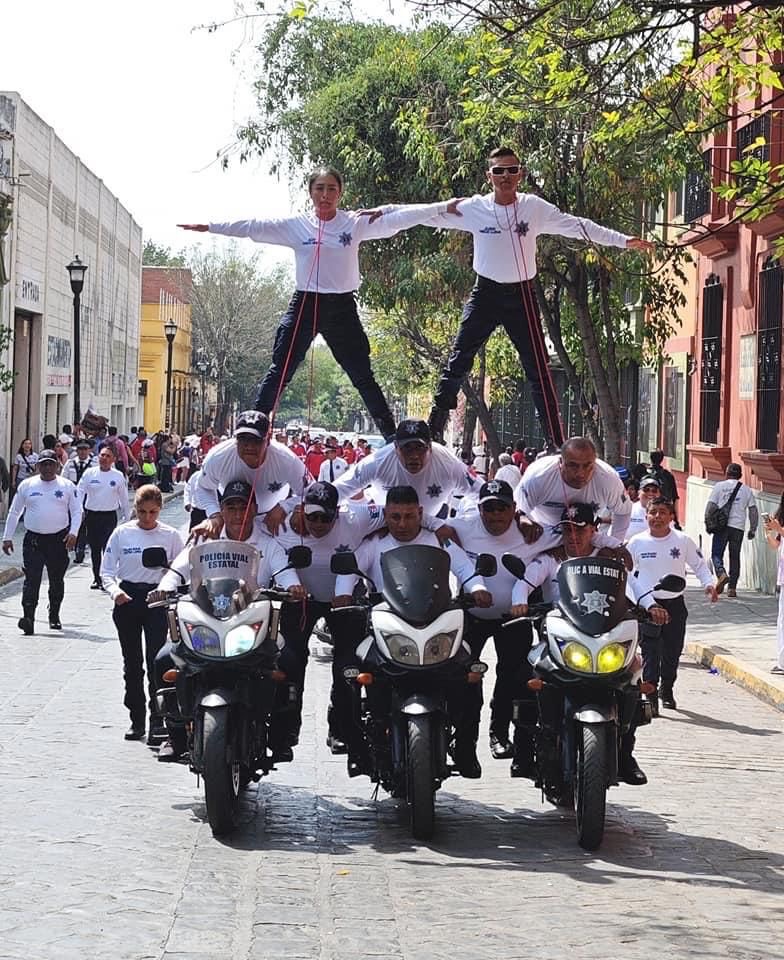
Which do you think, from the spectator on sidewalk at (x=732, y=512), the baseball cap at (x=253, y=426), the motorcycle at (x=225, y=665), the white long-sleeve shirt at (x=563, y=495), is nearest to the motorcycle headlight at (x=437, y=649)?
the motorcycle at (x=225, y=665)

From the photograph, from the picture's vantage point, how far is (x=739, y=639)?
17422 mm

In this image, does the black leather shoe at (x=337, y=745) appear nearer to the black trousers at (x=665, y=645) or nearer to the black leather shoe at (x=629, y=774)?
the black leather shoe at (x=629, y=774)

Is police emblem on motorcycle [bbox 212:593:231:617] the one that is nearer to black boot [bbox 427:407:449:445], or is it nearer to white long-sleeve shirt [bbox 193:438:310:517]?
white long-sleeve shirt [bbox 193:438:310:517]

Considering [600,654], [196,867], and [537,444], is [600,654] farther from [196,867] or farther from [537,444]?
[537,444]

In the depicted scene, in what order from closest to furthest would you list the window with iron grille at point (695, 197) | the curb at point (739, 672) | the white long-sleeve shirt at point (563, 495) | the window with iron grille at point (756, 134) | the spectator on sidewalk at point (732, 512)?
the white long-sleeve shirt at point (563, 495) → the curb at point (739, 672) → the spectator on sidewalk at point (732, 512) → the window with iron grille at point (756, 134) → the window with iron grille at point (695, 197)

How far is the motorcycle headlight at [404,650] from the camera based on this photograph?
8156 millimetres

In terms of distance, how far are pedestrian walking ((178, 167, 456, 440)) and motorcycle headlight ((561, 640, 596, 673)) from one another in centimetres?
319

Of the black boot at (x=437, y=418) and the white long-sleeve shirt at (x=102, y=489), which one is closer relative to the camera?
the black boot at (x=437, y=418)

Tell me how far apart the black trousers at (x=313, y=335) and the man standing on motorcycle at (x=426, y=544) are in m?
1.95

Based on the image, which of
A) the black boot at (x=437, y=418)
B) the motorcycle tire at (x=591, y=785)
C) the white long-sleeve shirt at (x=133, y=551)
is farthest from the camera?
the black boot at (x=437, y=418)

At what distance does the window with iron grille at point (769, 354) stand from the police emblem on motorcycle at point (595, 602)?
1435 centimetres

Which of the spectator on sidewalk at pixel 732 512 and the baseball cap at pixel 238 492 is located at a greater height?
the baseball cap at pixel 238 492

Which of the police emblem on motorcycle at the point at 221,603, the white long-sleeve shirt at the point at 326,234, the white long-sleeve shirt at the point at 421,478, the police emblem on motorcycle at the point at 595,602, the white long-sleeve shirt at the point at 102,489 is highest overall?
the white long-sleeve shirt at the point at 326,234

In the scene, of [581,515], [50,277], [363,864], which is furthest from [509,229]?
[50,277]
